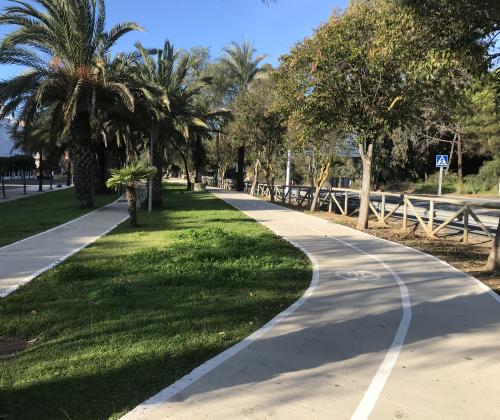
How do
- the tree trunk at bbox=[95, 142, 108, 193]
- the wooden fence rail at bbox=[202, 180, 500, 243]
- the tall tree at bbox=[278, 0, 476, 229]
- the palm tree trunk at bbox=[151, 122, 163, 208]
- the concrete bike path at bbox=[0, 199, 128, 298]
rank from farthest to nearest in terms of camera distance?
the tree trunk at bbox=[95, 142, 108, 193], the palm tree trunk at bbox=[151, 122, 163, 208], the wooden fence rail at bbox=[202, 180, 500, 243], the tall tree at bbox=[278, 0, 476, 229], the concrete bike path at bbox=[0, 199, 128, 298]

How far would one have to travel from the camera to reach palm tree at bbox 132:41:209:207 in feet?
63.8

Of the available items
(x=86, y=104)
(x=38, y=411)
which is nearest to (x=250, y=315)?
(x=38, y=411)

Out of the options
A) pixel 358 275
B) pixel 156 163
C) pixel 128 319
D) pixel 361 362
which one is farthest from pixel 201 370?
pixel 156 163

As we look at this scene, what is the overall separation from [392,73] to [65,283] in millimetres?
9742

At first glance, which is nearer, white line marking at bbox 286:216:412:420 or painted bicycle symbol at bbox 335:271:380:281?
white line marking at bbox 286:216:412:420

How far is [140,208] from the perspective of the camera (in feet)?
66.7

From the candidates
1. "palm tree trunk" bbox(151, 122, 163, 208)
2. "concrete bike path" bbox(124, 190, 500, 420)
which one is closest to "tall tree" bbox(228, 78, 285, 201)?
"palm tree trunk" bbox(151, 122, 163, 208)

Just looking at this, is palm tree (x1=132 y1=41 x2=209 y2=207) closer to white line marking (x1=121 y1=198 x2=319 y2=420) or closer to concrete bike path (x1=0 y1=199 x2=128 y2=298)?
concrete bike path (x1=0 y1=199 x2=128 y2=298)

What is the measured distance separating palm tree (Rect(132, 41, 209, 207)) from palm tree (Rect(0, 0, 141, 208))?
50.5 inches

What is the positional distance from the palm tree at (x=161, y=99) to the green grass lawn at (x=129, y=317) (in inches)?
406

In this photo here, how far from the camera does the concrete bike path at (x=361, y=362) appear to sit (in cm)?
365

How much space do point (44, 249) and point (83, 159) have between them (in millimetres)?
10643

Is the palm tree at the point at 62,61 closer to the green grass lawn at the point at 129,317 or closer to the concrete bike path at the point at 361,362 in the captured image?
the green grass lawn at the point at 129,317

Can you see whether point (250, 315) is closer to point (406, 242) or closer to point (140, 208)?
point (406, 242)
